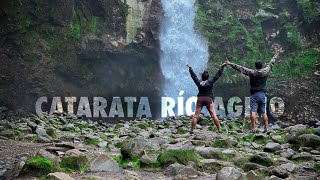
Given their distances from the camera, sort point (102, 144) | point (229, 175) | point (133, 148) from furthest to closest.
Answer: point (102, 144) → point (133, 148) → point (229, 175)

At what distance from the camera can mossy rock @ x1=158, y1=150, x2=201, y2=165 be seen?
15.3 feet

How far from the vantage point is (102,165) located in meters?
4.36

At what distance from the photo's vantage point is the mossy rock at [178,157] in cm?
465

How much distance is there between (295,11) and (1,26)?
72.5 ft

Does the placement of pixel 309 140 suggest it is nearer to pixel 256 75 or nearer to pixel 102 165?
pixel 256 75

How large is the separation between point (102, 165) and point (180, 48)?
939 inches

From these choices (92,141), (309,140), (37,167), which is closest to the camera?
(37,167)

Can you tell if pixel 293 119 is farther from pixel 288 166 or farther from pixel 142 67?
pixel 288 166

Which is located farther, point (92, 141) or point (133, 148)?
point (92, 141)

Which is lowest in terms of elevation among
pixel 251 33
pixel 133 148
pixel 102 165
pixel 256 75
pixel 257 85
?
pixel 102 165

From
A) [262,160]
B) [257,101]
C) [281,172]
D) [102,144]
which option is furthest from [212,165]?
[257,101]

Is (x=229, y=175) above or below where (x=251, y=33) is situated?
below

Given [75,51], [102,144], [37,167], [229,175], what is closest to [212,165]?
[229,175]

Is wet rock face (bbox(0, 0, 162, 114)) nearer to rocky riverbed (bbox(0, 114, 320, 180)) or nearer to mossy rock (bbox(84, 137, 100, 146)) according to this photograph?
mossy rock (bbox(84, 137, 100, 146))
